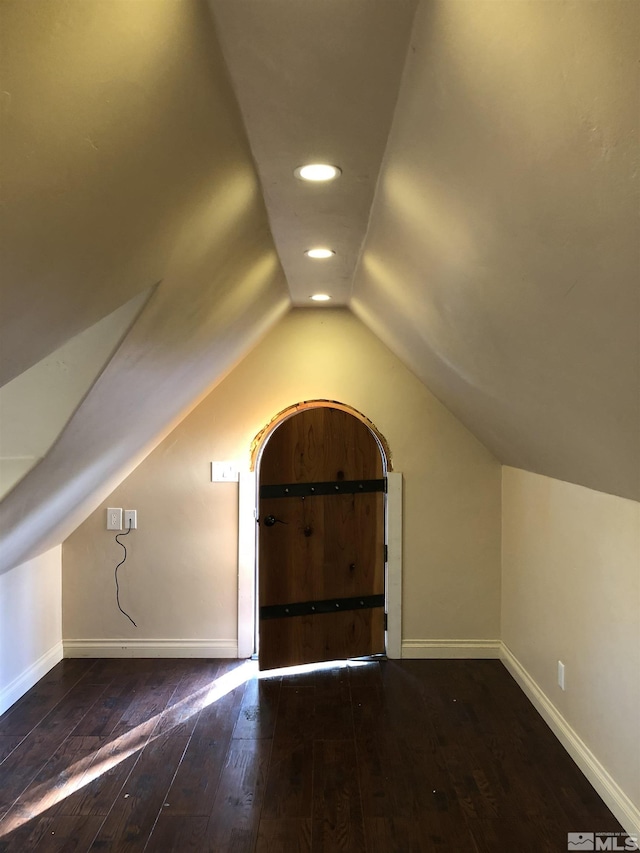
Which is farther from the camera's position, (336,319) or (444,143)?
(336,319)

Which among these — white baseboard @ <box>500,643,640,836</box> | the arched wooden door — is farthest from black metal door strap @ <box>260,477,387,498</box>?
white baseboard @ <box>500,643,640,836</box>

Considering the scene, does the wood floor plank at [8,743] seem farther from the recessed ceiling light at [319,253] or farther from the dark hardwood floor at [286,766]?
the recessed ceiling light at [319,253]

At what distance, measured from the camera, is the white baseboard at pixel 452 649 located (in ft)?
13.9

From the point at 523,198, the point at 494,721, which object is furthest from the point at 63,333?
the point at 494,721

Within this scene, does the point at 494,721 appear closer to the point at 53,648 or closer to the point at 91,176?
the point at 53,648

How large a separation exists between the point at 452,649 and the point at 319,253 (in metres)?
2.66

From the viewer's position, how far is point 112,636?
13.9 ft

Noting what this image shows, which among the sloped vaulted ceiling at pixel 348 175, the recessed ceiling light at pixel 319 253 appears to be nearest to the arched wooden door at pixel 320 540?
the recessed ceiling light at pixel 319 253

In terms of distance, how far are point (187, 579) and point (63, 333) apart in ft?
9.51

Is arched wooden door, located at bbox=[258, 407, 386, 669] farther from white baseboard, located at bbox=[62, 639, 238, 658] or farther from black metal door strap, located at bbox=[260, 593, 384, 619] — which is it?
white baseboard, located at bbox=[62, 639, 238, 658]

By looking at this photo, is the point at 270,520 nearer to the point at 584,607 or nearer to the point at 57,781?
the point at 57,781

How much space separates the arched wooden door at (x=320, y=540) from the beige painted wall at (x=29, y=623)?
1261 mm

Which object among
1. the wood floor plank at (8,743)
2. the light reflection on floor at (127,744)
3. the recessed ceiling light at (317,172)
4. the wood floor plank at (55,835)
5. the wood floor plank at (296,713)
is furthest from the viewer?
the wood floor plank at (296,713)

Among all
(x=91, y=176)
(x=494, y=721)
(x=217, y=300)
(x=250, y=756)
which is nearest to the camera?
(x=91, y=176)
